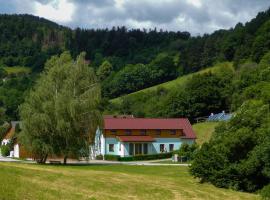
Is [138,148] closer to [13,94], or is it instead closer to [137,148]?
[137,148]

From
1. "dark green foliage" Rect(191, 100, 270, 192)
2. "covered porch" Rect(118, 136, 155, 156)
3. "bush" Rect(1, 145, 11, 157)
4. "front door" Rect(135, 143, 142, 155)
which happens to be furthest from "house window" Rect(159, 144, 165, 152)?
"dark green foliage" Rect(191, 100, 270, 192)

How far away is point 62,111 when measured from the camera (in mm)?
50375

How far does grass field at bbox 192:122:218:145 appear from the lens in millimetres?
78875

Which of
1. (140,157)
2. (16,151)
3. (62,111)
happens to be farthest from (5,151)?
(62,111)

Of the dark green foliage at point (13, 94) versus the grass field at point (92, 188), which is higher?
the dark green foliage at point (13, 94)

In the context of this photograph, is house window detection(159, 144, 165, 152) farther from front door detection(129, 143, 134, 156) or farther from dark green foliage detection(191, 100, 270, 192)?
dark green foliage detection(191, 100, 270, 192)

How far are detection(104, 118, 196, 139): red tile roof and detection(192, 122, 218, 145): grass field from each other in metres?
2.06

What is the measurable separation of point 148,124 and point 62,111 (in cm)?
2890

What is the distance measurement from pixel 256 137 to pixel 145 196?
10410 millimetres

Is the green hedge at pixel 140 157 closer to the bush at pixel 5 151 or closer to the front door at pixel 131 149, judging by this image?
the front door at pixel 131 149

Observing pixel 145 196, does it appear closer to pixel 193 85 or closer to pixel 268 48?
pixel 193 85

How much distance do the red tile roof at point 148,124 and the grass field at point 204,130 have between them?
2.06 metres

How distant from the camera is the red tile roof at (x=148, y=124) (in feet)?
250

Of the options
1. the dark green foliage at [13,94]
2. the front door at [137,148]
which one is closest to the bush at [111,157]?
the front door at [137,148]
